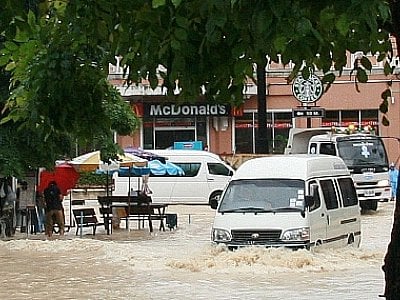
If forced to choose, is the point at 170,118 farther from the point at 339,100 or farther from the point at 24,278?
the point at 24,278

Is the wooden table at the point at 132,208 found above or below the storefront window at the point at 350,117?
below

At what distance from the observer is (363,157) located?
3300 centimetres

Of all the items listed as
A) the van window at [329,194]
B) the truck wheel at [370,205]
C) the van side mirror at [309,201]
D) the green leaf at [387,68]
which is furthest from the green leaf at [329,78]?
the truck wheel at [370,205]

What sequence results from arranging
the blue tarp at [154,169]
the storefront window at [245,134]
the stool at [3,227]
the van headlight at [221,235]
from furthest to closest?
the storefront window at [245,134]
the blue tarp at [154,169]
the stool at [3,227]
the van headlight at [221,235]

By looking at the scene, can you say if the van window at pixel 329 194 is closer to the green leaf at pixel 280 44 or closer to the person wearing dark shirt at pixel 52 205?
the person wearing dark shirt at pixel 52 205

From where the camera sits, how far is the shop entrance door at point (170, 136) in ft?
176

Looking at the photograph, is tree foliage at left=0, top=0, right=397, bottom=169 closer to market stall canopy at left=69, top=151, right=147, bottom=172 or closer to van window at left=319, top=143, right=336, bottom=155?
market stall canopy at left=69, top=151, right=147, bottom=172

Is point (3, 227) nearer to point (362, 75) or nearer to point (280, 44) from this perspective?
point (362, 75)

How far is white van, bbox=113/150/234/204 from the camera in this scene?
39156 millimetres

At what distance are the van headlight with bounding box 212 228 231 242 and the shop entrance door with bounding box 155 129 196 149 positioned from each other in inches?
1384

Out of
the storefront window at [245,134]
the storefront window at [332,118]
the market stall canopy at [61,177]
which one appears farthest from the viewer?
the storefront window at [245,134]

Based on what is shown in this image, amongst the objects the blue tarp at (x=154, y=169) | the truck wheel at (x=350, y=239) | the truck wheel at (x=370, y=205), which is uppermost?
the blue tarp at (x=154, y=169)

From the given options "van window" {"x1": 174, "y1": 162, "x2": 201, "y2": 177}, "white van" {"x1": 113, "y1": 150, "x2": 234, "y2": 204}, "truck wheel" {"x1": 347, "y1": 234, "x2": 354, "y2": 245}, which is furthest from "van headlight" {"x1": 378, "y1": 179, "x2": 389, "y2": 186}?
"truck wheel" {"x1": 347, "y1": 234, "x2": 354, "y2": 245}

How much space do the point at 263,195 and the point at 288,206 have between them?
0.62 metres
